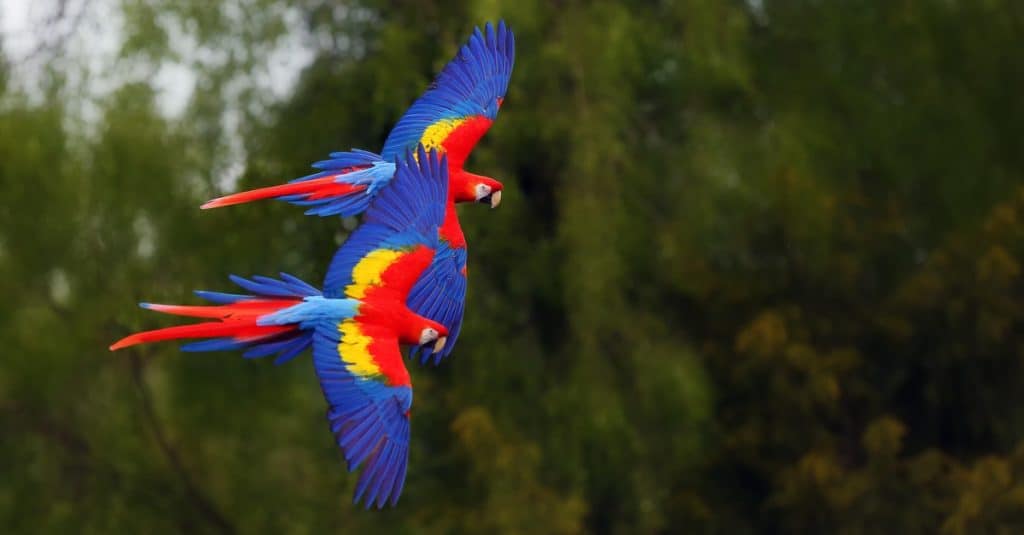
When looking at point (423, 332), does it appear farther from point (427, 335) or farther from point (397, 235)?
point (397, 235)

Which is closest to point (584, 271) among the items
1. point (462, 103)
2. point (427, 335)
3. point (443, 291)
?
point (462, 103)

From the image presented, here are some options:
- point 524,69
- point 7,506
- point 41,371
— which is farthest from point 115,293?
point 524,69

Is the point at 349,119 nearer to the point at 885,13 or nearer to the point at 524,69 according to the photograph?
the point at 524,69

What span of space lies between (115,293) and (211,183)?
866 millimetres

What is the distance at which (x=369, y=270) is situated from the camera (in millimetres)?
4871

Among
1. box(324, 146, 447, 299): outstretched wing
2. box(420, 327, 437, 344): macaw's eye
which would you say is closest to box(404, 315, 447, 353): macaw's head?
box(420, 327, 437, 344): macaw's eye

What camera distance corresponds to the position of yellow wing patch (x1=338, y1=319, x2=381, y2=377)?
4781 mm

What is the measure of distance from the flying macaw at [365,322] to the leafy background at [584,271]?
14.9ft

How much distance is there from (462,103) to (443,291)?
816mm

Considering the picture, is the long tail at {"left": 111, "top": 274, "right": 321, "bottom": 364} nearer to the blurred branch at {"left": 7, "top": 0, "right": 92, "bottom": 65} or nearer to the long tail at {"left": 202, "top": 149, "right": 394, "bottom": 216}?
the long tail at {"left": 202, "top": 149, "right": 394, "bottom": 216}

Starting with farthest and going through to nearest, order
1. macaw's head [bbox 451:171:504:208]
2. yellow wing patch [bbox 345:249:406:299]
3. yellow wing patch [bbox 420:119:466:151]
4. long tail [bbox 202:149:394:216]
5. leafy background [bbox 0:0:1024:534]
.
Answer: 1. leafy background [bbox 0:0:1024:534]
2. yellow wing patch [bbox 420:119:466:151]
3. macaw's head [bbox 451:171:504:208]
4. long tail [bbox 202:149:394:216]
5. yellow wing patch [bbox 345:249:406:299]

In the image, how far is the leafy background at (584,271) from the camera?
10.0 metres

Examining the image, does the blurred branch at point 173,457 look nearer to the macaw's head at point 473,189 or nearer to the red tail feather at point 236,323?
the macaw's head at point 473,189

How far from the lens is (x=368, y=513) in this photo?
34.4ft
